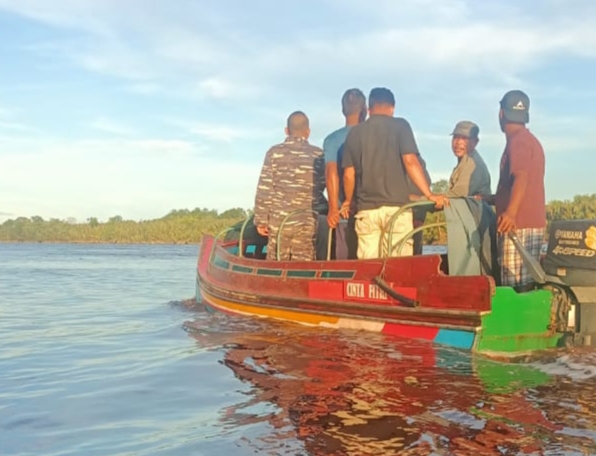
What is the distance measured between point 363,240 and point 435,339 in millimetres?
1419

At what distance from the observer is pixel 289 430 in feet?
13.0

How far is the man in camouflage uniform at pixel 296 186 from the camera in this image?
8133 mm

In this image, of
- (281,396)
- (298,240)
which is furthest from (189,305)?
(281,396)

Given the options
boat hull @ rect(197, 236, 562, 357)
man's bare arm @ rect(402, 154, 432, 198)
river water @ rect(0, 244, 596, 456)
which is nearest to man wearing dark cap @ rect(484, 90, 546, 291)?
boat hull @ rect(197, 236, 562, 357)

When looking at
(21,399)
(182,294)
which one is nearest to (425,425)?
(21,399)

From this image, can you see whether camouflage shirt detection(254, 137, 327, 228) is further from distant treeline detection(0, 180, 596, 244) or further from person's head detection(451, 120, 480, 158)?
distant treeline detection(0, 180, 596, 244)

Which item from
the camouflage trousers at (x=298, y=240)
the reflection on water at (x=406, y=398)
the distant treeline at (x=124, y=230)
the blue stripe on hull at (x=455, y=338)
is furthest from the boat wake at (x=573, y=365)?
the distant treeline at (x=124, y=230)

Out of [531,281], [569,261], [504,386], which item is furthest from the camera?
[531,281]

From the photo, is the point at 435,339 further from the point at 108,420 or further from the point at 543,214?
the point at 108,420

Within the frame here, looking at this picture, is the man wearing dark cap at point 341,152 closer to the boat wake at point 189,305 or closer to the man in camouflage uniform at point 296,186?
the man in camouflage uniform at point 296,186

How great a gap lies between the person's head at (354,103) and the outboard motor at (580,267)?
8.91ft

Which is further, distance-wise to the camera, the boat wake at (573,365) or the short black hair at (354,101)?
the short black hair at (354,101)

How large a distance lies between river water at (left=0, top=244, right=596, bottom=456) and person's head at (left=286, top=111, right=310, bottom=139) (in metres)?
2.18

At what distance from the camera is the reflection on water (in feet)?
12.1
